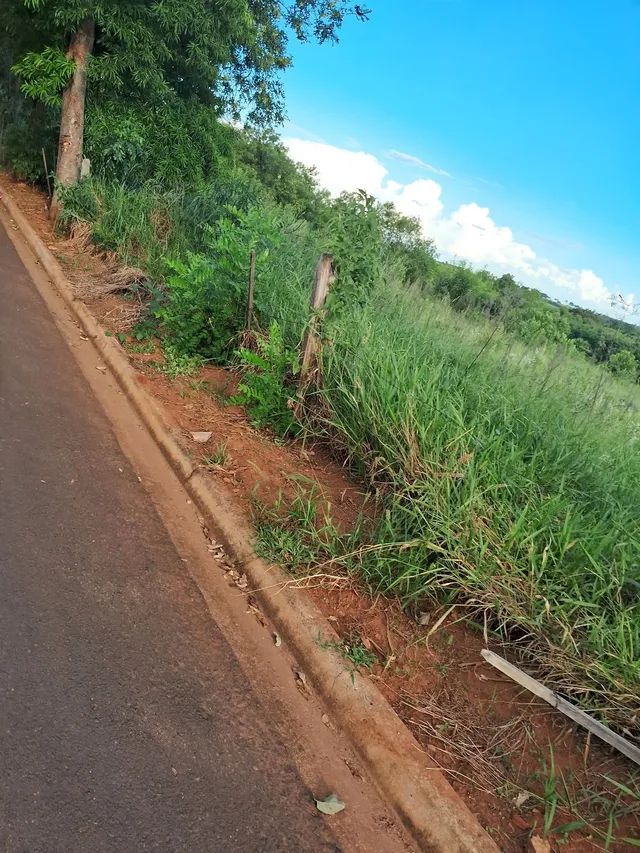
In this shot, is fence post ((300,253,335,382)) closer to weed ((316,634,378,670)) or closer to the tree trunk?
weed ((316,634,378,670))

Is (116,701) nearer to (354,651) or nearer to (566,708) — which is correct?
(354,651)

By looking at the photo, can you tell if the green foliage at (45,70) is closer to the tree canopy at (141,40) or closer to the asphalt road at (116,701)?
the tree canopy at (141,40)

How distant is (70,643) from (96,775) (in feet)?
1.95

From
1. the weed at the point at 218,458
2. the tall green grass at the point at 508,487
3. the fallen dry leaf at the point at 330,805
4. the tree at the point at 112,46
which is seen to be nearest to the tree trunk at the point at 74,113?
the tree at the point at 112,46

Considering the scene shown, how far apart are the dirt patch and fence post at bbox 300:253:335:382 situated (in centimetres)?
92

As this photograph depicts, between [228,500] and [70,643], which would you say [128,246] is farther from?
[70,643]

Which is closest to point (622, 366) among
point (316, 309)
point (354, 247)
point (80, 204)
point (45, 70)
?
point (354, 247)

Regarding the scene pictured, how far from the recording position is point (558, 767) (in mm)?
2365

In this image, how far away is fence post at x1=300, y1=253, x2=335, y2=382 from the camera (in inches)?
169

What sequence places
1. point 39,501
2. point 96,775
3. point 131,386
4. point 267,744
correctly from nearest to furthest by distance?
1. point 96,775
2. point 267,744
3. point 39,501
4. point 131,386

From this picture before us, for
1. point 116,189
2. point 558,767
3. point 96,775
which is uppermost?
point 116,189

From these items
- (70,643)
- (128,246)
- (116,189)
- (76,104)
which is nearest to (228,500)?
(70,643)

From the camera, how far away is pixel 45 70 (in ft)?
31.9

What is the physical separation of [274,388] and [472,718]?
272 centimetres
